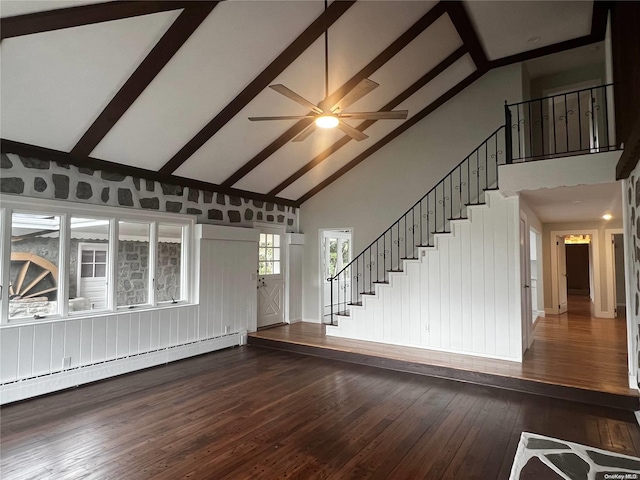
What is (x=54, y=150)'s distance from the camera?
13.8ft

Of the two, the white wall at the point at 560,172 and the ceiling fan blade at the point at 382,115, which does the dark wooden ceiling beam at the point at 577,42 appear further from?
the ceiling fan blade at the point at 382,115

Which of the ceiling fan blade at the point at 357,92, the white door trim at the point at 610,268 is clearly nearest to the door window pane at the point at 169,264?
the ceiling fan blade at the point at 357,92

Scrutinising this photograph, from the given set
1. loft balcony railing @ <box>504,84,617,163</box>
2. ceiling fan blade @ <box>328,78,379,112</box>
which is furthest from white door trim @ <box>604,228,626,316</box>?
ceiling fan blade @ <box>328,78,379,112</box>

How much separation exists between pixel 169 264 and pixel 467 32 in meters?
5.52

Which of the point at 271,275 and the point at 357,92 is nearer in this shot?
the point at 357,92

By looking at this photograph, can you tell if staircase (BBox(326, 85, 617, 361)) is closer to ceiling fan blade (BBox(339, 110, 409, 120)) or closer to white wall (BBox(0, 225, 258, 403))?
white wall (BBox(0, 225, 258, 403))

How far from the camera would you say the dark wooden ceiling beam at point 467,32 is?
451 centimetres

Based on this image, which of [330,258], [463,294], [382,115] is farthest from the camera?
[330,258]

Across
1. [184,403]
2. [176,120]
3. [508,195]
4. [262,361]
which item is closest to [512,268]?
[508,195]

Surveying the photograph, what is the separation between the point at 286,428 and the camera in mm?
3316

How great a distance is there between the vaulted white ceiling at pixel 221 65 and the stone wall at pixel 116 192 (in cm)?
20

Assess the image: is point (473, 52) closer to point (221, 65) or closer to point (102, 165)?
point (221, 65)

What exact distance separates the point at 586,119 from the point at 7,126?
8.96 meters

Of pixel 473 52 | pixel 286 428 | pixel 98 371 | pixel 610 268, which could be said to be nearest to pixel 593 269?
pixel 610 268
